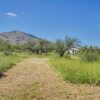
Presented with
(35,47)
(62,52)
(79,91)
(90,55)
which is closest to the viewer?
(79,91)

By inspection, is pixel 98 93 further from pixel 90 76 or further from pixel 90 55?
pixel 90 55

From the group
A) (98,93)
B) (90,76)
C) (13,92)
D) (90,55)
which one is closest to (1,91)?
(13,92)

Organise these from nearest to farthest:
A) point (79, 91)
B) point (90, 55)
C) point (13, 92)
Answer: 1. point (13, 92)
2. point (79, 91)
3. point (90, 55)

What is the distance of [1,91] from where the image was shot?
1199 centimetres

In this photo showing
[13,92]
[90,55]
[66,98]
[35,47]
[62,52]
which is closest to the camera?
[66,98]

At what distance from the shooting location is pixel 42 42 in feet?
311

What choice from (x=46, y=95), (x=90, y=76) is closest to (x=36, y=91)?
(x=46, y=95)

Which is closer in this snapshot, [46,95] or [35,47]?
[46,95]

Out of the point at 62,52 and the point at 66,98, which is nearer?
the point at 66,98

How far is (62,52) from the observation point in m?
66.4

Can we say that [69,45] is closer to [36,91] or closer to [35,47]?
[35,47]

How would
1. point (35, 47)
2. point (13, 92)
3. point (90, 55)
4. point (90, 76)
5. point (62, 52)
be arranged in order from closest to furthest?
point (13, 92)
point (90, 76)
point (90, 55)
point (62, 52)
point (35, 47)

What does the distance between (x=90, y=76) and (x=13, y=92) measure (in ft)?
18.1

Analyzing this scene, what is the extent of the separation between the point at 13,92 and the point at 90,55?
90.7ft
